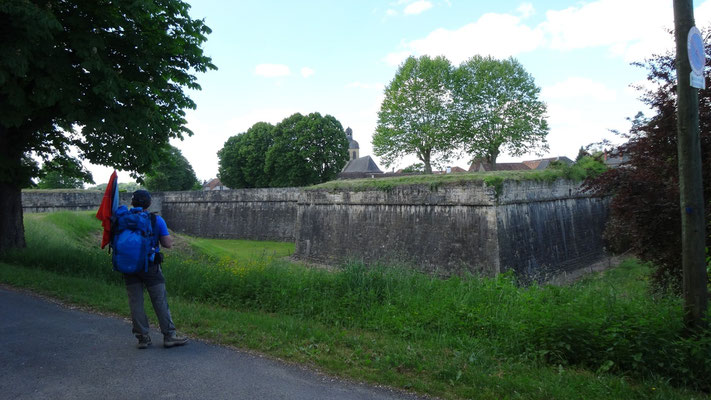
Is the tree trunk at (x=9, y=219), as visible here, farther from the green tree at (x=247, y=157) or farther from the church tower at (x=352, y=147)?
the church tower at (x=352, y=147)

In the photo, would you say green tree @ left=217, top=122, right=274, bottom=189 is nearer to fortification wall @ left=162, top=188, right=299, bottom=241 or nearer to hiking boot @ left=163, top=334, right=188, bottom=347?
fortification wall @ left=162, top=188, right=299, bottom=241

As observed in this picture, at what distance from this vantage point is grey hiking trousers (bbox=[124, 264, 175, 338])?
4.44 metres

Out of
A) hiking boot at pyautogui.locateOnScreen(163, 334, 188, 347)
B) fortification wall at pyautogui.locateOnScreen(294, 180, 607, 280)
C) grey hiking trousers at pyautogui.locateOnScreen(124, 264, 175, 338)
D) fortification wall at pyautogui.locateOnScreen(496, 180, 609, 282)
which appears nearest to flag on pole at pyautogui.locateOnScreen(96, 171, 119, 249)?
grey hiking trousers at pyautogui.locateOnScreen(124, 264, 175, 338)

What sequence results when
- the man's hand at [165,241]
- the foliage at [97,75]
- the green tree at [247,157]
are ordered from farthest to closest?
the green tree at [247,157] → the foliage at [97,75] → the man's hand at [165,241]

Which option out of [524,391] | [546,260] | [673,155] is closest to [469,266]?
[546,260]

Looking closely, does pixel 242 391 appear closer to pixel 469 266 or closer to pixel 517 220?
pixel 469 266

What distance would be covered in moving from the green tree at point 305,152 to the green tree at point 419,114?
25.2 ft

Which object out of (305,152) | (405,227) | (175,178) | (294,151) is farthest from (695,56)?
(175,178)

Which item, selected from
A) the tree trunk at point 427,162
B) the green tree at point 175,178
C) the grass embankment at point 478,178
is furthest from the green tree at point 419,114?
the green tree at point 175,178

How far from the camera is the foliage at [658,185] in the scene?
6.23 m

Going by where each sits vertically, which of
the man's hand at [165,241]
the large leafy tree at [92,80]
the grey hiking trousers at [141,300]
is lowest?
the grey hiking trousers at [141,300]

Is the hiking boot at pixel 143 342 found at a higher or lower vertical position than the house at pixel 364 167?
lower

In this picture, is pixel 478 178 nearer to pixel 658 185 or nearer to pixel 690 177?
pixel 658 185

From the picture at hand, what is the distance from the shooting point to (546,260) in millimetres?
13906
